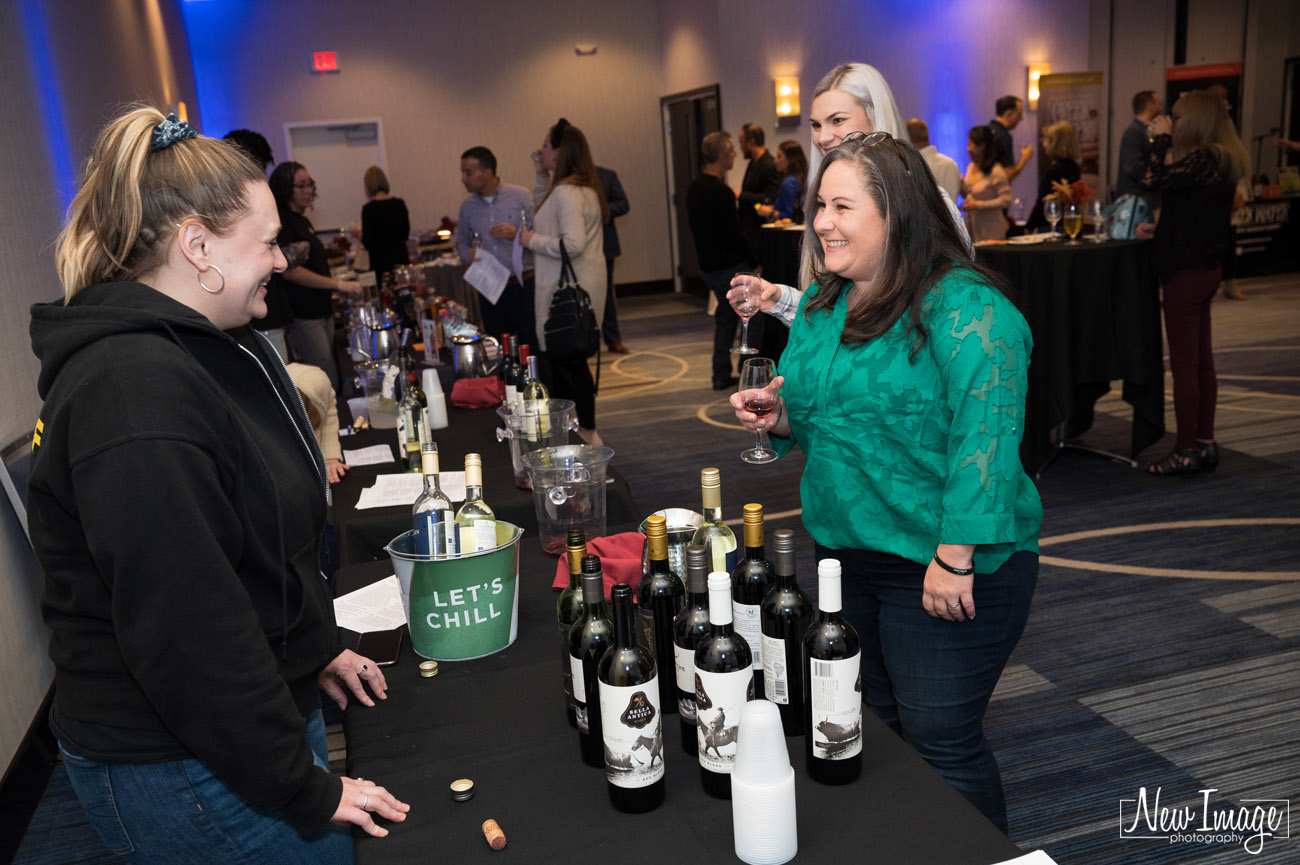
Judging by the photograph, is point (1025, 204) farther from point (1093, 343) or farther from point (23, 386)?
point (23, 386)

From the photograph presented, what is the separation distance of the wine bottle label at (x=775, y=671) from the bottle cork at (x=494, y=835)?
0.38 meters

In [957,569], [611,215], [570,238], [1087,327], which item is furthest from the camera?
[611,215]

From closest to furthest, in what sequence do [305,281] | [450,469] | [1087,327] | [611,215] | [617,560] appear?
[617,560] → [450,469] → [1087,327] → [305,281] → [611,215]

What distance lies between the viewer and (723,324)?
24.1 feet

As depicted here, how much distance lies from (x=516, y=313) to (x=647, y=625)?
442cm

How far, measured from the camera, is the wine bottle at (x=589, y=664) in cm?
126

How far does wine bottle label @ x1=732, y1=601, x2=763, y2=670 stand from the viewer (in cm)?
131

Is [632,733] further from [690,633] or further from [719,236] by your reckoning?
[719,236]

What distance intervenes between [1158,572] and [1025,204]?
28.3 feet

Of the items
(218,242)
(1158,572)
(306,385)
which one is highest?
(218,242)

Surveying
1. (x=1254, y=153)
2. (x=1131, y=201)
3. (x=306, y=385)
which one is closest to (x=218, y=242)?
(x=306, y=385)

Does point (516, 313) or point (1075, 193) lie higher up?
point (1075, 193)

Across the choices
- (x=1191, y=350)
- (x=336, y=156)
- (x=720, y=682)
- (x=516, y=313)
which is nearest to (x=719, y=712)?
(x=720, y=682)

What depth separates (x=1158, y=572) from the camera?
147 inches
